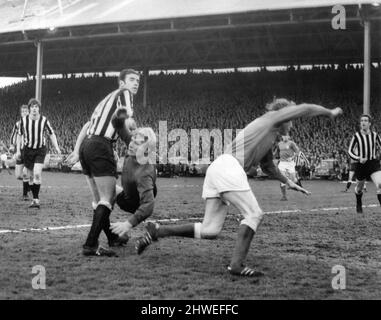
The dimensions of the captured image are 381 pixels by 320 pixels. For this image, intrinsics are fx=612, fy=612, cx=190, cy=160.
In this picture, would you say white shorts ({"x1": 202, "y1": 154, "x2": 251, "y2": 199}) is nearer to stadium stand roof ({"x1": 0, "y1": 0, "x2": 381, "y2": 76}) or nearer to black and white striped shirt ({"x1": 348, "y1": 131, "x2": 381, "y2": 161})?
black and white striped shirt ({"x1": 348, "y1": 131, "x2": 381, "y2": 161})

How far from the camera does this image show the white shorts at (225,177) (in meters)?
5.47

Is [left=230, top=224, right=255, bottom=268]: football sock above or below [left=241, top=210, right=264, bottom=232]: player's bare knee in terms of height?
below

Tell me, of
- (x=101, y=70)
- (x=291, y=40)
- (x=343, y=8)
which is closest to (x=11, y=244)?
(x=343, y=8)

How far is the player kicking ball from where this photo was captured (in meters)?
5.42

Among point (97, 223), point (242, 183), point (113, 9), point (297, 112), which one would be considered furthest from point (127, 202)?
point (113, 9)

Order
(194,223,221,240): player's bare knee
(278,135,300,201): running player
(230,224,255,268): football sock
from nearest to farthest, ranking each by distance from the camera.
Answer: (230,224,255,268): football sock, (194,223,221,240): player's bare knee, (278,135,300,201): running player

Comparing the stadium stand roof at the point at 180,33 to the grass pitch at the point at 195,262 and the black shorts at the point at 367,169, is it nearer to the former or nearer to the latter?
the black shorts at the point at 367,169

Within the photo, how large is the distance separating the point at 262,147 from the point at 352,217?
577 cm

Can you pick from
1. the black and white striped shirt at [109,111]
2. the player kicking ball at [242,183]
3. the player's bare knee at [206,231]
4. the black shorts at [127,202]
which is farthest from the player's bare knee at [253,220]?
the black and white striped shirt at [109,111]

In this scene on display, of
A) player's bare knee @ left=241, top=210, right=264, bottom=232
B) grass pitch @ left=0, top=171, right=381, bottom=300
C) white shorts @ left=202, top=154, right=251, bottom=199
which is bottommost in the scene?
grass pitch @ left=0, top=171, right=381, bottom=300

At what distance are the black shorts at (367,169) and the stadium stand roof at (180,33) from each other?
41.2 ft

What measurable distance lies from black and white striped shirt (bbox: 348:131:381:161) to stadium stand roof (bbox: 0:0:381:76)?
12.3 m

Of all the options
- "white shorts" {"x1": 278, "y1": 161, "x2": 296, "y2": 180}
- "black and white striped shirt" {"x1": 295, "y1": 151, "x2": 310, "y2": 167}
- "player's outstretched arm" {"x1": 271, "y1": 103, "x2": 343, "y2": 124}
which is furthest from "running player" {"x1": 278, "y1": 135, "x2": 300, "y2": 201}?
"player's outstretched arm" {"x1": 271, "y1": 103, "x2": 343, "y2": 124}

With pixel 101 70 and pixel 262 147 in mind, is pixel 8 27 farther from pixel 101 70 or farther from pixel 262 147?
pixel 262 147
